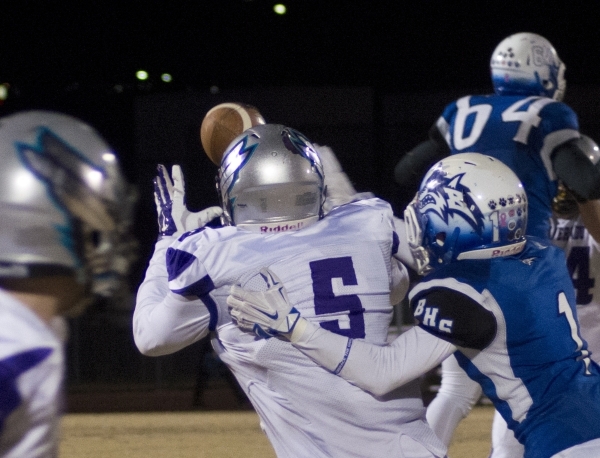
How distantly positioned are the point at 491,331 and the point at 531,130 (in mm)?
1710

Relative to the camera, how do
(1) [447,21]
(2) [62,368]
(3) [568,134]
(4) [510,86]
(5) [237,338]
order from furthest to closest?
1. (1) [447,21]
2. (4) [510,86]
3. (3) [568,134]
4. (5) [237,338]
5. (2) [62,368]

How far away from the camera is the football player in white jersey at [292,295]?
2.48 metres

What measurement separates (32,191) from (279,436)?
129 cm

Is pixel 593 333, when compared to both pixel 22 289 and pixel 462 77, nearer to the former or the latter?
pixel 22 289

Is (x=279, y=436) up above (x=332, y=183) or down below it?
below

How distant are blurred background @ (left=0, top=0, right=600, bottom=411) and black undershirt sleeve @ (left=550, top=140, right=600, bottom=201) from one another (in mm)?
8722

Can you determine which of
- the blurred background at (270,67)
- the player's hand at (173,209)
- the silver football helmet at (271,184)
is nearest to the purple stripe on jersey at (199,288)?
the silver football helmet at (271,184)

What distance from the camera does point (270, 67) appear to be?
14.2 meters

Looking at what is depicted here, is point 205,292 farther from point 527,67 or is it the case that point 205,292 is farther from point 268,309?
point 527,67

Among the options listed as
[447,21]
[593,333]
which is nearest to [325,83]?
[447,21]

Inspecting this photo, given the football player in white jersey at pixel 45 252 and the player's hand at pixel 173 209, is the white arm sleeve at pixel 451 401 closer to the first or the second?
the player's hand at pixel 173 209

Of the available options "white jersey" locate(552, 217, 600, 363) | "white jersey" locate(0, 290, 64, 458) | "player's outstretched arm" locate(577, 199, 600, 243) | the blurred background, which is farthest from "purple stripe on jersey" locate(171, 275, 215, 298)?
the blurred background

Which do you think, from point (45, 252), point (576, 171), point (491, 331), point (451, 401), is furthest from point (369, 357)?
point (576, 171)

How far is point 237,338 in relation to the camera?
8.54 ft
